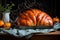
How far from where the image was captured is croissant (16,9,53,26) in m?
2.10

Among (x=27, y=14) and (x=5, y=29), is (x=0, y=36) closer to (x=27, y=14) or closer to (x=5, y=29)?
(x=5, y=29)

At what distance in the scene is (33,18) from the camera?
7.00 feet

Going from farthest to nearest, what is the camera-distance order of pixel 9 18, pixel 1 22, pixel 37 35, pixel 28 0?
pixel 28 0, pixel 9 18, pixel 1 22, pixel 37 35

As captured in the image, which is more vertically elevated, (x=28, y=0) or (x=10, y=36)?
(x=28, y=0)

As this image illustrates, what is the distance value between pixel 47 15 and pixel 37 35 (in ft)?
1.43

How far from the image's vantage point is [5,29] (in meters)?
1.87

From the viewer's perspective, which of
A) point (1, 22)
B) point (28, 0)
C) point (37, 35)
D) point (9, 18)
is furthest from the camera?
point (28, 0)

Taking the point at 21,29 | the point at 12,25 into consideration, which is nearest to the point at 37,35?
the point at 21,29

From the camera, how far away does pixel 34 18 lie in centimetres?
214

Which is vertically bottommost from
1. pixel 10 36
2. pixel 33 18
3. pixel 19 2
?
pixel 10 36

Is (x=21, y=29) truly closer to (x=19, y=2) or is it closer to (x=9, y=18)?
(x=9, y=18)

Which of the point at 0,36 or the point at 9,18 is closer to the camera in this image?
the point at 0,36

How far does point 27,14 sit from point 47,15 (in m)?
0.19

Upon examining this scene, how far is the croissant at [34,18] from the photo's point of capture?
2.10 m
